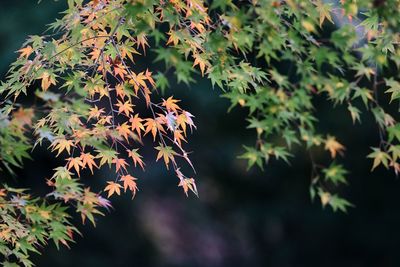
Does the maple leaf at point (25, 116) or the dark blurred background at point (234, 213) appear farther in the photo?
the dark blurred background at point (234, 213)

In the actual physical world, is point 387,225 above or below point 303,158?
below

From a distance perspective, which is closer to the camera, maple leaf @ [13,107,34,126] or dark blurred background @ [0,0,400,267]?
maple leaf @ [13,107,34,126]

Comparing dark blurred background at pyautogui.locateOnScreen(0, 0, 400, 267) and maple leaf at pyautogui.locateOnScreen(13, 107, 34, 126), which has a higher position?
maple leaf at pyautogui.locateOnScreen(13, 107, 34, 126)

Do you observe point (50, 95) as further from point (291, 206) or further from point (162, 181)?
point (291, 206)

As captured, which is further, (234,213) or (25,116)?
(234,213)

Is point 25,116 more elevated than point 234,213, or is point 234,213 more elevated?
point 25,116

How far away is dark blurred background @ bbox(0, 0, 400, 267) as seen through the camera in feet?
19.4

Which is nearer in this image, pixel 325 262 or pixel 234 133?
pixel 234 133

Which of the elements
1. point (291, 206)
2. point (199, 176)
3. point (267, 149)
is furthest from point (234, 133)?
point (267, 149)

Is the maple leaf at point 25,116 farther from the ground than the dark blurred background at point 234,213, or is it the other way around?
the maple leaf at point 25,116

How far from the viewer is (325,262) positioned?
6598 millimetres

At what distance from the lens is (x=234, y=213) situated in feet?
21.2

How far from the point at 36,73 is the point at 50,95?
2.14ft

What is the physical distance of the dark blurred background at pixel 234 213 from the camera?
233 inches
